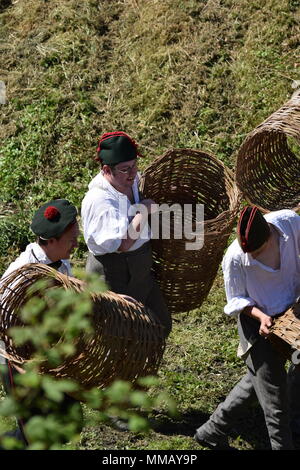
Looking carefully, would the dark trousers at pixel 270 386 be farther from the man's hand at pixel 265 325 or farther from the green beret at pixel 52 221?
the green beret at pixel 52 221

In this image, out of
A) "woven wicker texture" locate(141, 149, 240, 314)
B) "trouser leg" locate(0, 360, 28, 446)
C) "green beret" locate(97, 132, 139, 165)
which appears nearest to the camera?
"trouser leg" locate(0, 360, 28, 446)

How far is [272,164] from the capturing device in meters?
6.51

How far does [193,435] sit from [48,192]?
364cm

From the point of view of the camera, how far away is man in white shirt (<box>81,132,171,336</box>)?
5.26 meters

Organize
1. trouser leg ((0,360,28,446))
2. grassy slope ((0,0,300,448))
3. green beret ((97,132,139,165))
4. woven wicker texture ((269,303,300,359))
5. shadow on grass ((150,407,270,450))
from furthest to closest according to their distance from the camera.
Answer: grassy slope ((0,0,300,448)) < shadow on grass ((150,407,270,450)) < green beret ((97,132,139,165)) < trouser leg ((0,360,28,446)) < woven wicker texture ((269,303,300,359))

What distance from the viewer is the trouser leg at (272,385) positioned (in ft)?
16.5

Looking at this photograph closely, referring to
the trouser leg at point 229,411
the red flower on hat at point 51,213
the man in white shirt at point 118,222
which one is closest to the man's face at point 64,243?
the red flower on hat at point 51,213

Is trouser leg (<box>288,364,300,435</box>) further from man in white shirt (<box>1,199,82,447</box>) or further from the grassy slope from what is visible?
the grassy slope

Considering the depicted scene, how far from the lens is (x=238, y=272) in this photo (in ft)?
16.5

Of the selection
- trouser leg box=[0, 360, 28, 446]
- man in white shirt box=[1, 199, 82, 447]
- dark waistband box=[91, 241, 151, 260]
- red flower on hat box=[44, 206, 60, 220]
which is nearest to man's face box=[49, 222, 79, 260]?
man in white shirt box=[1, 199, 82, 447]

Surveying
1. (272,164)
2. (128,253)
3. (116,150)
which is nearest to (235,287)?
(128,253)

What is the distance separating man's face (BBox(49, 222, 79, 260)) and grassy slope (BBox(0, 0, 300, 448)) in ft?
10.0
